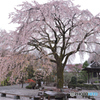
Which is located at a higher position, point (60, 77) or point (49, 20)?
point (49, 20)

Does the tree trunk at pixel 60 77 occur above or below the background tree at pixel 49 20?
below

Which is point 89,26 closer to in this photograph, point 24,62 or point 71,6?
point 71,6

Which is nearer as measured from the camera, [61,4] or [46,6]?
[46,6]

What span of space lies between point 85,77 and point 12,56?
16.6m

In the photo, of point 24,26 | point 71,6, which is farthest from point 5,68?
point 71,6

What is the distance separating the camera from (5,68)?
6.60m

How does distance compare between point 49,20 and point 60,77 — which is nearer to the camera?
point 49,20

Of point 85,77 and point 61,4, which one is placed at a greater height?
point 61,4

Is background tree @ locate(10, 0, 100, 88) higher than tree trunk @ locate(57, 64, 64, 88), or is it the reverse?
background tree @ locate(10, 0, 100, 88)

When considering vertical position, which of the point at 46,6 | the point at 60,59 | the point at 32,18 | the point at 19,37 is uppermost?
the point at 46,6

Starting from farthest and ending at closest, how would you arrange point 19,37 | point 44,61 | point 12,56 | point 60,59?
point 60,59 < point 44,61 < point 12,56 < point 19,37

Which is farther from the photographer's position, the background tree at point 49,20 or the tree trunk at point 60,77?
the tree trunk at point 60,77

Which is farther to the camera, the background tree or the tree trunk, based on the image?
the tree trunk

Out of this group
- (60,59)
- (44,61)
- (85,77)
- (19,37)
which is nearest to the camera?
(19,37)
